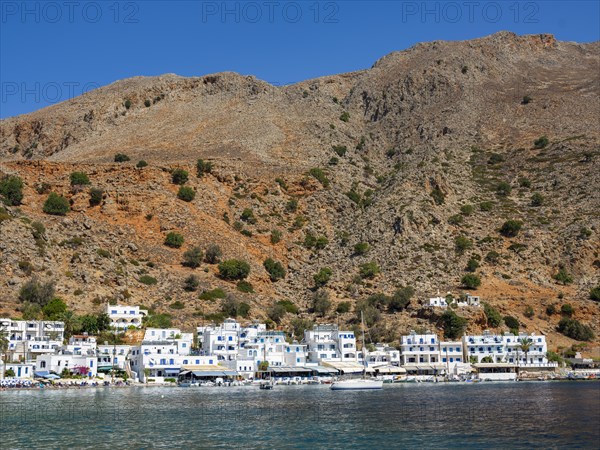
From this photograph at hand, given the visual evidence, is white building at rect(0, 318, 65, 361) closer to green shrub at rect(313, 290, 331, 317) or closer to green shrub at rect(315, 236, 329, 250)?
green shrub at rect(313, 290, 331, 317)

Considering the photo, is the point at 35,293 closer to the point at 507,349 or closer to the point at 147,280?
the point at 147,280

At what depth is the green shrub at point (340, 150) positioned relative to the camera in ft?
486

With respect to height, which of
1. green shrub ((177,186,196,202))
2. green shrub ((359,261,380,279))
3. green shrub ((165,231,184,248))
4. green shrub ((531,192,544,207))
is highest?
green shrub ((177,186,196,202))

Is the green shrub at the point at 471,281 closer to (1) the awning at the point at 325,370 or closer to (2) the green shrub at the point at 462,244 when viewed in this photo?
(2) the green shrub at the point at 462,244

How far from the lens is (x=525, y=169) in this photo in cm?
13662

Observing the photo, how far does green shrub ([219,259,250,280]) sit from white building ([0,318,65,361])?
23.9 meters

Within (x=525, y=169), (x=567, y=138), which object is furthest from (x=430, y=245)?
(x=567, y=138)

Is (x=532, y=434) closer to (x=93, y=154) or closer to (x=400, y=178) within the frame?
(x=400, y=178)

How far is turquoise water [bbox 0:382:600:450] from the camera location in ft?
144

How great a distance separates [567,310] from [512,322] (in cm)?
702

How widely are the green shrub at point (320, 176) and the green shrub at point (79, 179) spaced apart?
37.8 m

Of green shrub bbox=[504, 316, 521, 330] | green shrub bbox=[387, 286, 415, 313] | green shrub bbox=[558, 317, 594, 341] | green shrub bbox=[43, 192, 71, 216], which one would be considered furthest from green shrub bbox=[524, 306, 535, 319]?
green shrub bbox=[43, 192, 71, 216]

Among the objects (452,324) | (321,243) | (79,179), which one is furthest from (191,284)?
(452,324)

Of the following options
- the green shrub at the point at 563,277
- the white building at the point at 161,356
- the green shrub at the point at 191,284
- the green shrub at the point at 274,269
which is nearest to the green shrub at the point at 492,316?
the green shrub at the point at 563,277
